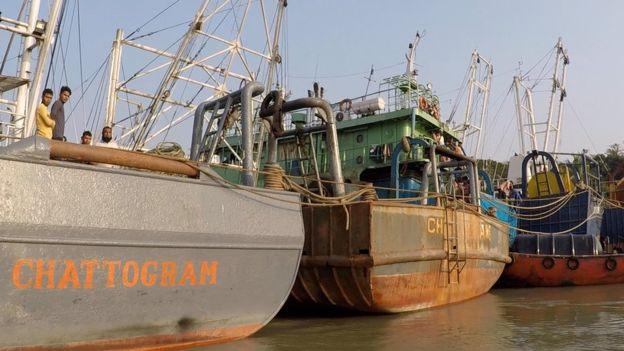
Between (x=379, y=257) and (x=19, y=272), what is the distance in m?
4.57

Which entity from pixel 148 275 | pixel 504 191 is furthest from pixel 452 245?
pixel 504 191

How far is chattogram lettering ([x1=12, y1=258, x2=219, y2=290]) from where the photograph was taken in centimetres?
422

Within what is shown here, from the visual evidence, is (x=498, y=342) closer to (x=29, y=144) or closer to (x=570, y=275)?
(x=29, y=144)

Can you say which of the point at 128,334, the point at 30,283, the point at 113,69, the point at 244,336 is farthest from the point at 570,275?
the point at 113,69

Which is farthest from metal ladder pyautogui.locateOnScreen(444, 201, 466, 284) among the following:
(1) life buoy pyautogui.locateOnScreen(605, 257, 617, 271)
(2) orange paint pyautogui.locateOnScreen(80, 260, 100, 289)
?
(1) life buoy pyautogui.locateOnScreen(605, 257, 617, 271)

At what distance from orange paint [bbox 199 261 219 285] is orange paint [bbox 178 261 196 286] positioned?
9cm

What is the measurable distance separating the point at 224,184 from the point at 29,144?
1894 millimetres

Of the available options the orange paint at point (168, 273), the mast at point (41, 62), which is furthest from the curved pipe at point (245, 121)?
the mast at point (41, 62)

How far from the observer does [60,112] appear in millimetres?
6160

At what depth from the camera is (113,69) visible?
1875 centimetres

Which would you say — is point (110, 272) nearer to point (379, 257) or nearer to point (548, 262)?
point (379, 257)

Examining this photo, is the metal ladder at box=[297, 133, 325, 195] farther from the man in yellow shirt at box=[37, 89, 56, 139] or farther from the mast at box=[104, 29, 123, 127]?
the mast at box=[104, 29, 123, 127]

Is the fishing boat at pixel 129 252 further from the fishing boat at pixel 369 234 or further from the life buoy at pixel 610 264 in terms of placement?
the life buoy at pixel 610 264

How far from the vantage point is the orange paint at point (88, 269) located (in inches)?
177
